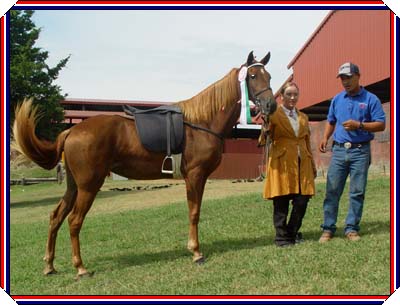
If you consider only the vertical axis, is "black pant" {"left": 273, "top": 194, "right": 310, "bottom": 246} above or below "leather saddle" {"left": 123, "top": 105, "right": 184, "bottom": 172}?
below

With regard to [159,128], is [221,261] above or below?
below

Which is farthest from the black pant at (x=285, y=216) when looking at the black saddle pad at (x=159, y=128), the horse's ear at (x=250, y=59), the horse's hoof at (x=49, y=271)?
the horse's hoof at (x=49, y=271)

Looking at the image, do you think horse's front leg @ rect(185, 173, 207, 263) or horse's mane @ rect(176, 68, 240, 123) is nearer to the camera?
horse's front leg @ rect(185, 173, 207, 263)

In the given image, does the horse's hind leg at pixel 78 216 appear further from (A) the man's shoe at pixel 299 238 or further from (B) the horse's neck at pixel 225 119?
(A) the man's shoe at pixel 299 238

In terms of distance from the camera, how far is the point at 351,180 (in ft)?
17.6

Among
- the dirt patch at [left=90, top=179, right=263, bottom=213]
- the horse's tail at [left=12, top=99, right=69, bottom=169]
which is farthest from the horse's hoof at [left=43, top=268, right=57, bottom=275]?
the dirt patch at [left=90, top=179, right=263, bottom=213]

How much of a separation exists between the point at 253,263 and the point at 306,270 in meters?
0.63

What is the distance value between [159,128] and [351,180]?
8.61 ft

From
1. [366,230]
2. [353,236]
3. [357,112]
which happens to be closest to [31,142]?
[357,112]

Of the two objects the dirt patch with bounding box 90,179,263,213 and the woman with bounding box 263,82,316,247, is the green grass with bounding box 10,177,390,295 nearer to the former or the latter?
the woman with bounding box 263,82,316,247

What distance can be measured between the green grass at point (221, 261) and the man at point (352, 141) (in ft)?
1.16

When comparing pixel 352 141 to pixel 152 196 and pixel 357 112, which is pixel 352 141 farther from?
pixel 152 196

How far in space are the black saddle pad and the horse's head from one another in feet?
3.17

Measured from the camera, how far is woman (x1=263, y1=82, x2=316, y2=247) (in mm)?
5281
